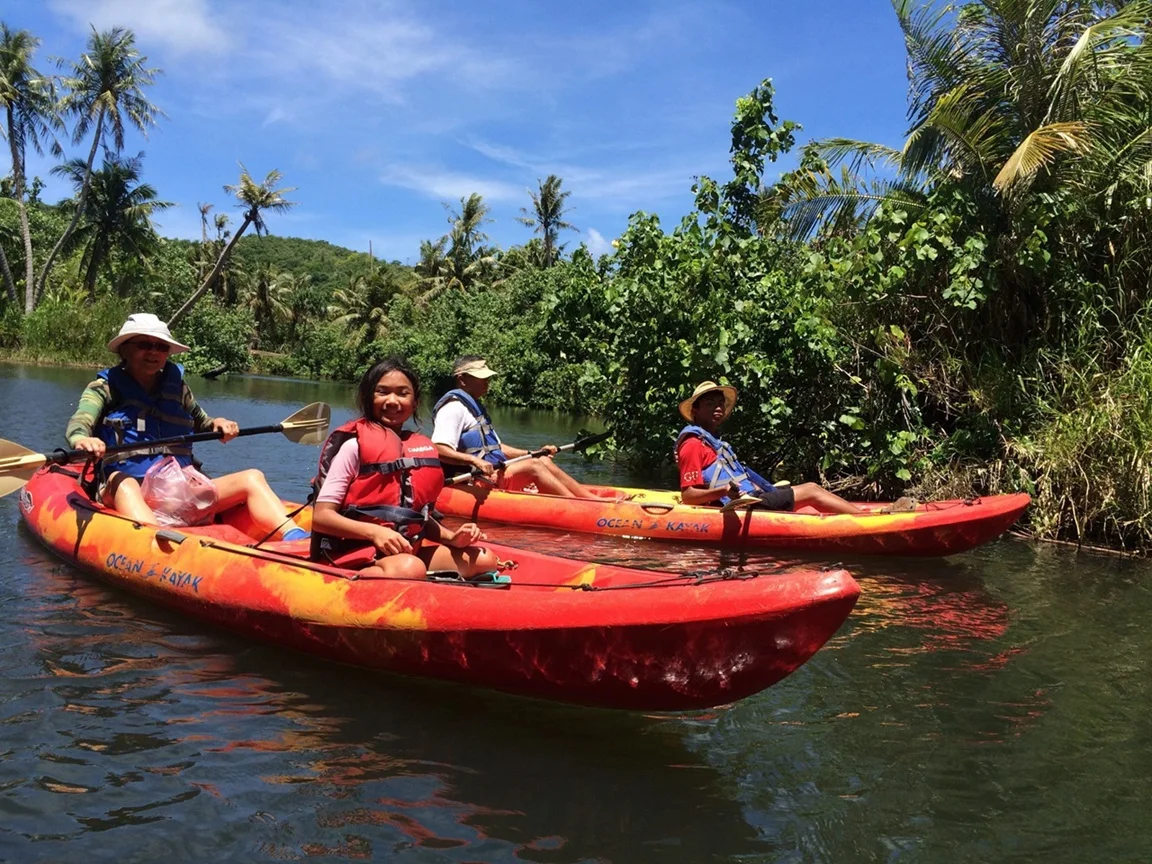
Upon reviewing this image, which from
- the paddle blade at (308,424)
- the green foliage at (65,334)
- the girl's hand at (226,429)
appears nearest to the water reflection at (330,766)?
the girl's hand at (226,429)

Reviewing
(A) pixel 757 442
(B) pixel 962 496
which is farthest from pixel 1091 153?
(A) pixel 757 442

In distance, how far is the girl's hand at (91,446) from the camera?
19.1ft

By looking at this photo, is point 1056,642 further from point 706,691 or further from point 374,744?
point 374,744

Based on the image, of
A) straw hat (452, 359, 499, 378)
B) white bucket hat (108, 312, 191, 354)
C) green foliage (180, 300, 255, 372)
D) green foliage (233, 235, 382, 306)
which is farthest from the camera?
green foliage (233, 235, 382, 306)

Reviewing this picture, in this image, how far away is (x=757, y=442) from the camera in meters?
11.9

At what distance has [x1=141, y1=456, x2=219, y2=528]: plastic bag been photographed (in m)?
6.29

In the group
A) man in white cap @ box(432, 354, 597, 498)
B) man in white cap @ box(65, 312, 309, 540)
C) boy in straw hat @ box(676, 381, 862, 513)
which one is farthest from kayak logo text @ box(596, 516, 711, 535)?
man in white cap @ box(65, 312, 309, 540)

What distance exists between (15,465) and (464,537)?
3.48 m

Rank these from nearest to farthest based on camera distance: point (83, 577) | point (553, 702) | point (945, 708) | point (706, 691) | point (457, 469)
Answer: point (706, 691)
point (553, 702)
point (945, 708)
point (83, 577)
point (457, 469)

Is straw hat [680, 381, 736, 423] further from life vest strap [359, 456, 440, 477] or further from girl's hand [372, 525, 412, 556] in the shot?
girl's hand [372, 525, 412, 556]

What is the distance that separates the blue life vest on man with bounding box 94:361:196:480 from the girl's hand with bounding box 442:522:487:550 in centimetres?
261

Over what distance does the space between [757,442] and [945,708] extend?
24.8 feet

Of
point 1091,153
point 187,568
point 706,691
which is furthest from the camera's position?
point 1091,153

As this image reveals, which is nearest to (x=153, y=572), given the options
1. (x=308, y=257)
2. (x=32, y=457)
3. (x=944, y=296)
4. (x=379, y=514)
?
(x=32, y=457)
